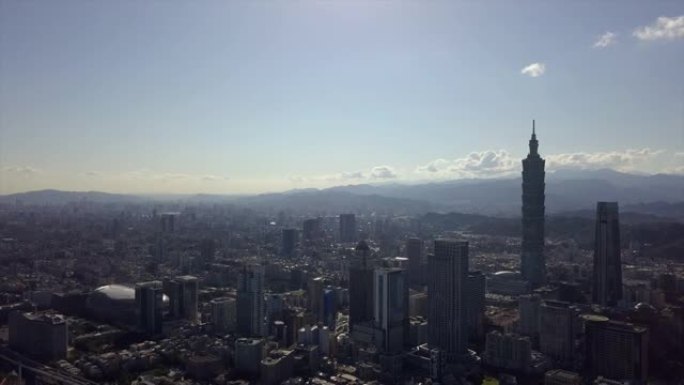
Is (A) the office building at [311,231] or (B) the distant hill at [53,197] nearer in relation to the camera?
(A) the office building at [311,231]

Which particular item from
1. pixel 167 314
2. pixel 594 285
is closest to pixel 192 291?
pixel 167 314

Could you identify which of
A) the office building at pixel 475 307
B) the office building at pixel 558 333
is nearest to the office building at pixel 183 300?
the office building at pixel 475 307

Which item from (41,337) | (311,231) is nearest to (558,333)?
(41,337)

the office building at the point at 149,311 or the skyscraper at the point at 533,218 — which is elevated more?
the skyscraper at the point at 533,218

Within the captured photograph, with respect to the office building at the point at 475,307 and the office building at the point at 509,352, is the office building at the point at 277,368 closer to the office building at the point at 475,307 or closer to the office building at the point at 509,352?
the office building at the point at 509,352

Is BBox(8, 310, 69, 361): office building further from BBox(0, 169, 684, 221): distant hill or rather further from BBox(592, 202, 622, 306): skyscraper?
BBox(0, 169, 684, 221): distant hill

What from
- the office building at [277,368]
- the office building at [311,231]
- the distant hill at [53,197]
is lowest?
the office building at [277,368]
